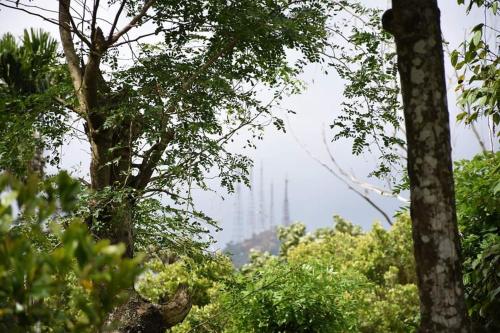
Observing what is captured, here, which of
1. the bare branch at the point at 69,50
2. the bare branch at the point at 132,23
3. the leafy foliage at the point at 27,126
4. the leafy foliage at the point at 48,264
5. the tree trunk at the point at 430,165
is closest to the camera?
the leafy foliage at the point at 48,264

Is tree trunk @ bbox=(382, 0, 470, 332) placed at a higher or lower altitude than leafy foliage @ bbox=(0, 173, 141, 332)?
higher

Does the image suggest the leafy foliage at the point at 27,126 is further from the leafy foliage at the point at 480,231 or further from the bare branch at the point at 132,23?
the leafy foliage at the point at 480,231

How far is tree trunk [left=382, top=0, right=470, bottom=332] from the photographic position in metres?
2.79

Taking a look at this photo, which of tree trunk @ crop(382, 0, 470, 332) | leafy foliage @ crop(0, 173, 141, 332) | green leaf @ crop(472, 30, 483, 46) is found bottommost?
leafy foliage @ crop(0, 173, 141, 332)

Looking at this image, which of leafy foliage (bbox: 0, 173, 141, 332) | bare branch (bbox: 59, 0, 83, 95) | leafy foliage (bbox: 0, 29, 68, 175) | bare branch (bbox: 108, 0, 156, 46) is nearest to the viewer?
leafy foliage (bbox: 0, 173, 141, 332)

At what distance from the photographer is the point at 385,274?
1035cm

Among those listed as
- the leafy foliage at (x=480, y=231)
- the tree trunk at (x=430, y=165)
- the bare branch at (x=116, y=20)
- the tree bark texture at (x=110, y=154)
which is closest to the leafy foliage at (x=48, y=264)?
the tree trunk at (x=430, y=165)

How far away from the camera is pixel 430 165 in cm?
287

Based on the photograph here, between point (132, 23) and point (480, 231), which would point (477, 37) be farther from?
point (132, 23)

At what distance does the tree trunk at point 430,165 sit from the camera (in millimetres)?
2789

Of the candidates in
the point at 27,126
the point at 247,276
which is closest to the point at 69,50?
the point at 27,126

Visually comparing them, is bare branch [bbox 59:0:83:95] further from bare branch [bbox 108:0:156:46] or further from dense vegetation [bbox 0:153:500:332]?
dense vegetation [bbox 0:153:500:332]

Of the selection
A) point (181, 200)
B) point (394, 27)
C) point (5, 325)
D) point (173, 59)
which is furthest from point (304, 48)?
point (5, 325)

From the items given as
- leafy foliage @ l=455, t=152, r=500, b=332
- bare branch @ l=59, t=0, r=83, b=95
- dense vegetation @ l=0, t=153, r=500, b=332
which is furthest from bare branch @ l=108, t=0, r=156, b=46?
leafy foliage @ l=455, t=152, r=500, b=332
